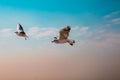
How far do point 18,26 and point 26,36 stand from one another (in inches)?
11.0

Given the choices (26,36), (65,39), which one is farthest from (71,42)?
(26,36)

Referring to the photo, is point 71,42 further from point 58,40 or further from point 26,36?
point 26,36

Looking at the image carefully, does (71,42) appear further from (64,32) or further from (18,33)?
(18,33)

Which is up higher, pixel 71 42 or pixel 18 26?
pixel 18 26

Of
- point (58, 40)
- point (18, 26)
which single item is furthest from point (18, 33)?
point (58, 40)

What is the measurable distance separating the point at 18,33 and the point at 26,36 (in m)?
0.16

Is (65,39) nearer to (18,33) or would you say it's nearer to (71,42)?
(71,42)

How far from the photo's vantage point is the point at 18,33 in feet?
17.7

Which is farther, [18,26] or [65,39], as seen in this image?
[18,26]

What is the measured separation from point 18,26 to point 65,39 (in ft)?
2.84

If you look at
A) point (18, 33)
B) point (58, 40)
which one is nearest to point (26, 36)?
point (18, 33)

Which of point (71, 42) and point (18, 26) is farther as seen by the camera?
point (18, 26)

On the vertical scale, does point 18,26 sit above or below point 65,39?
above

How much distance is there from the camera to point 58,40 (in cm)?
520
